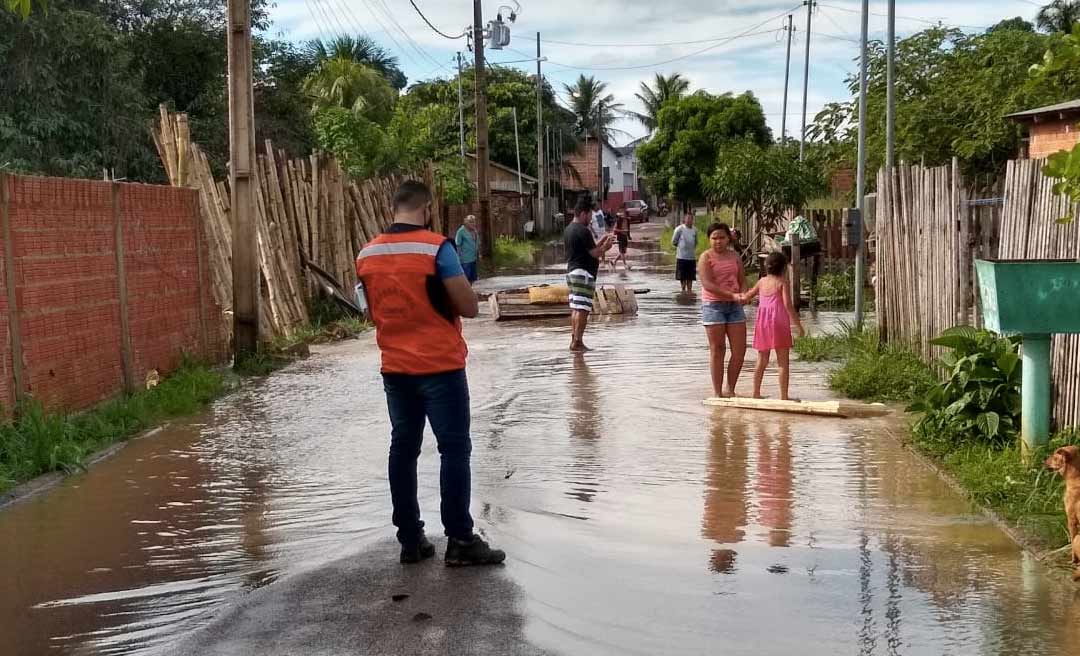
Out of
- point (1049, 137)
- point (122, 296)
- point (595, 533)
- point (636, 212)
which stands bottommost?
point (595, 533)

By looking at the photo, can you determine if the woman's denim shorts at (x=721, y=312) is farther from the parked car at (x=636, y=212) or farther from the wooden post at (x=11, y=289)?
the parked car at (x=636, y=212)

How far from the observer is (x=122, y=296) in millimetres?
11391

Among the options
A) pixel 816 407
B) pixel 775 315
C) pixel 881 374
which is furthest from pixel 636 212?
pixel 816 407

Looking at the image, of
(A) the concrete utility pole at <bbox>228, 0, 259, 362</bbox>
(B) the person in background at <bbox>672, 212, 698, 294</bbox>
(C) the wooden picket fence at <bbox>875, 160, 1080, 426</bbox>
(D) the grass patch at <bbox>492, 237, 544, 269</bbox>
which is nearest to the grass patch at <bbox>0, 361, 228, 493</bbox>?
(A) the concrete utility pole at <bbox>228, 0, 259, 362</bbox>

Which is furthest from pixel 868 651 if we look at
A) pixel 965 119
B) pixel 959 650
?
pixel 965 119

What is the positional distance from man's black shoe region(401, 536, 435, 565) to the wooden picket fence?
390 cm

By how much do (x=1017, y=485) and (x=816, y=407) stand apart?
328 centimetres

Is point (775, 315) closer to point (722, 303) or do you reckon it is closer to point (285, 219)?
point (722, 303)

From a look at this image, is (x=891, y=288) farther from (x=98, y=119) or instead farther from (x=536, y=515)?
(x=98, y=119)

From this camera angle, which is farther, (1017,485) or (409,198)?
(1017,485)

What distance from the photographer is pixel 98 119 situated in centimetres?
3044

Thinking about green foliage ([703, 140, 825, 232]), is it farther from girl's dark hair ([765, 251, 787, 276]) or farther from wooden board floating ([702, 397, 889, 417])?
wooden board floating ([702, 397, 889, 417])

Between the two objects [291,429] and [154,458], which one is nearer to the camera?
[154,458]

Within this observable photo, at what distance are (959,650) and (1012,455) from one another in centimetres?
318
